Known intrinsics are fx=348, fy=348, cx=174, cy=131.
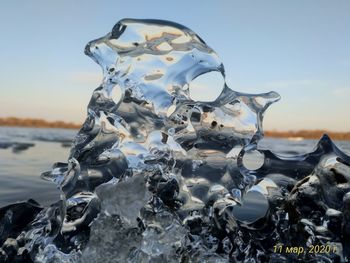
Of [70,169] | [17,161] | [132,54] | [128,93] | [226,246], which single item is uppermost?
[132,54]

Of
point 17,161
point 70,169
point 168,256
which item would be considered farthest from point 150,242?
point 17,161

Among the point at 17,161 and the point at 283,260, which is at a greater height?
the point at 283,260

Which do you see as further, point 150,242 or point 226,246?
point 226,246

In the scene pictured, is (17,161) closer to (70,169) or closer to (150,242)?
(70,169)

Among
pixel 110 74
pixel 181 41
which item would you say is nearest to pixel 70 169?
pixel 110 74

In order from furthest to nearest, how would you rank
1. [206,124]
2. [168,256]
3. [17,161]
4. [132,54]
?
[17,161] < [206,124] < [132,54] < [168,256]

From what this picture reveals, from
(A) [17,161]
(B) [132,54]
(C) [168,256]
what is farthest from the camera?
(A) [17,161]
